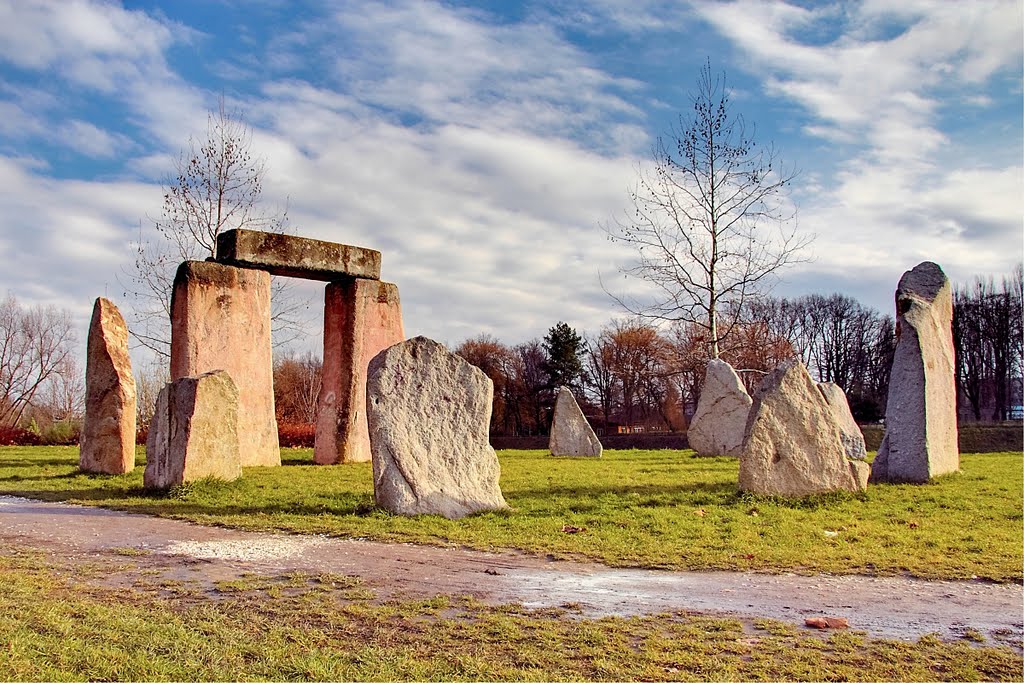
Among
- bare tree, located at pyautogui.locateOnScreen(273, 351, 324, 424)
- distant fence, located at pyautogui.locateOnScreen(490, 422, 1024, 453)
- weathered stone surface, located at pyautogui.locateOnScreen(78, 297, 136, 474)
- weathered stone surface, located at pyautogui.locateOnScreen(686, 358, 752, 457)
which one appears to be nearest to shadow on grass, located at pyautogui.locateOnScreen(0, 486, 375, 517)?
weathered stone surface, located at pyautogui.locateOnScreen(78, 297, 136, 474)

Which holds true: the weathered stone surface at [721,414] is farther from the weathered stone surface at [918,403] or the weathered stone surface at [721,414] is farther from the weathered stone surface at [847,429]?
the weathered stone surface at [918,403]

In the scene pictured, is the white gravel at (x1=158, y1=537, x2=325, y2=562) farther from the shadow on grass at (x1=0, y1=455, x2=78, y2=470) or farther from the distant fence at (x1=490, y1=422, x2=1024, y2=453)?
the distant fence at (x1=490, y1=422, x2=1024, y2=453)

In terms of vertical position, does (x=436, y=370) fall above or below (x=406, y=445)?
above

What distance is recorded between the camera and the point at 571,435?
62.8 feet

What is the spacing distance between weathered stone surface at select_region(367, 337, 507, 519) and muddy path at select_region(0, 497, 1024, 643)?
138cm

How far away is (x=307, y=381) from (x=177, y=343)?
36592mm

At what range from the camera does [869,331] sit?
166 feet

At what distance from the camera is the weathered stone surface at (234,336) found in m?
15.6

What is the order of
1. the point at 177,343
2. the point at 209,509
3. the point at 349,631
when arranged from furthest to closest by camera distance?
the point at 177,343 → the point at 209,509 → the point at 349,631

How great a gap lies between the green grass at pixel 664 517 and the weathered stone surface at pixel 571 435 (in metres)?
5.50

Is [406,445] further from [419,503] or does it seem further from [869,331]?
[869,331]

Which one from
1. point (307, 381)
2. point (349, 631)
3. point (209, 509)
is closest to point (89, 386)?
point (209, 509)

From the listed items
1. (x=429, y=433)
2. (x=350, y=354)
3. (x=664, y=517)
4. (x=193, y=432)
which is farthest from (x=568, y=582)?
(x=350, y=354)

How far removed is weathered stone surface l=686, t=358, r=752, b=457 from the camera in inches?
676
